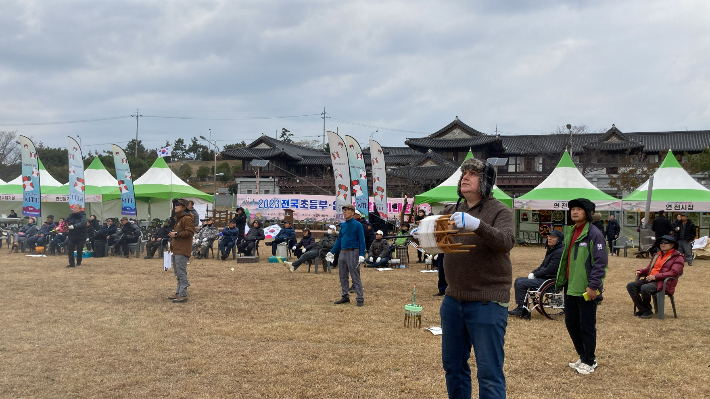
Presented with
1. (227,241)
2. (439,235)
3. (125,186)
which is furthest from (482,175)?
(125,186)

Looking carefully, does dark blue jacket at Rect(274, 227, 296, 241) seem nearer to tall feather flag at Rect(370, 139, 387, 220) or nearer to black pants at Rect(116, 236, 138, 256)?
tall feather flag at Rect(370, 139, 387, 220)

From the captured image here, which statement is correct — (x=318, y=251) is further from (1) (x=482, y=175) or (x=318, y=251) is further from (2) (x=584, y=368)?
(1) (x=482, y=175)

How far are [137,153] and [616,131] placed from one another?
60.0 m

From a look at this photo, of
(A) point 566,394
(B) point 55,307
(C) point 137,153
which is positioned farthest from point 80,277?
(C) point 137,153

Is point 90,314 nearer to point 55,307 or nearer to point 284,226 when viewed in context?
point 55,307

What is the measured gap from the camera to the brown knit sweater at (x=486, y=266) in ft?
9.60

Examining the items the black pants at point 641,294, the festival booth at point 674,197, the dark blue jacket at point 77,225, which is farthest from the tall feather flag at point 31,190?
the festival booth at point 674,197

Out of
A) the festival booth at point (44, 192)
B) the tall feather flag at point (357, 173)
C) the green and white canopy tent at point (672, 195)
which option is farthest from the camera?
the festival booth at point (44, 192)

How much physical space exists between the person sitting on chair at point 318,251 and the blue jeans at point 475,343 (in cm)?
970

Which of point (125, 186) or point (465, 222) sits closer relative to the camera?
point (465, 222)

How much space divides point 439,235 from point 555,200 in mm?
19063

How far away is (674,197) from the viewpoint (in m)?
19.6

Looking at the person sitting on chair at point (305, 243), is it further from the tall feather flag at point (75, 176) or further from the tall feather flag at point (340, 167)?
the tall feather flag at point (75, 176)

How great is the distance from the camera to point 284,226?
16.1 metres
